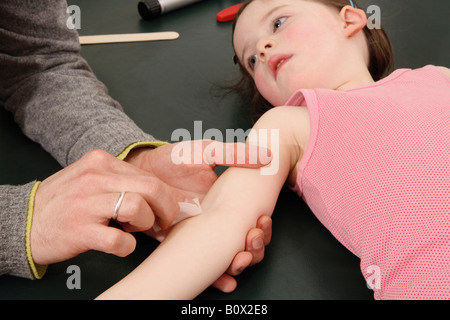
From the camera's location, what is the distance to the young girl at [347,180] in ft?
1.84

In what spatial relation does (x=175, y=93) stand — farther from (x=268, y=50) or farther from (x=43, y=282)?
(x=43, y=282)

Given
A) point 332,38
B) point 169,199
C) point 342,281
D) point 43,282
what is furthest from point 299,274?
point 332,38

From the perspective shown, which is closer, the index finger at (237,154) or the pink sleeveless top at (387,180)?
the pink sleeveless top at (387,180)

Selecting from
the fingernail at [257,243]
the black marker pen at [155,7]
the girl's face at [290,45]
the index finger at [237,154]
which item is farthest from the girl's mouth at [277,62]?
the black marker pen at [155,7]

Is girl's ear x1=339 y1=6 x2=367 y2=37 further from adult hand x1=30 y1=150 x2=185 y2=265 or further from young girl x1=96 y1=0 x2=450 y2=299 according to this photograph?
adult hand x1=30 y1=150 x2=185 y2=265

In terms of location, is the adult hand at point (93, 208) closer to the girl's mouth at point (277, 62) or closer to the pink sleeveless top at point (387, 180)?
the pink sleeveless top at point (387, 180)

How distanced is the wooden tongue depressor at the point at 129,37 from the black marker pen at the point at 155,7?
Result: 0.37 feet

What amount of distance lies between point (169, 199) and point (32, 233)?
20 cm

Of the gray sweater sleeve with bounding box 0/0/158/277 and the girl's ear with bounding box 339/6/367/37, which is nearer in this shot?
the gray sweater sleeve with bounding box 0/0/158/277

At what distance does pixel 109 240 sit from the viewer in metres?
0.53

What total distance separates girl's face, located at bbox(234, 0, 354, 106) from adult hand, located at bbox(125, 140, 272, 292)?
0.27 metres

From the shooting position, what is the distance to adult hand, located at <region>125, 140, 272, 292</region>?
0.64m

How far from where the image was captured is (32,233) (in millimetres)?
594

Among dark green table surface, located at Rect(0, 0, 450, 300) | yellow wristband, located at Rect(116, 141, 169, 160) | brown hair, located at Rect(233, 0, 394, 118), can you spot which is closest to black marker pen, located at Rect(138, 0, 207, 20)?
dark green table surface, located at Rect(0, 0, 450, 300)
